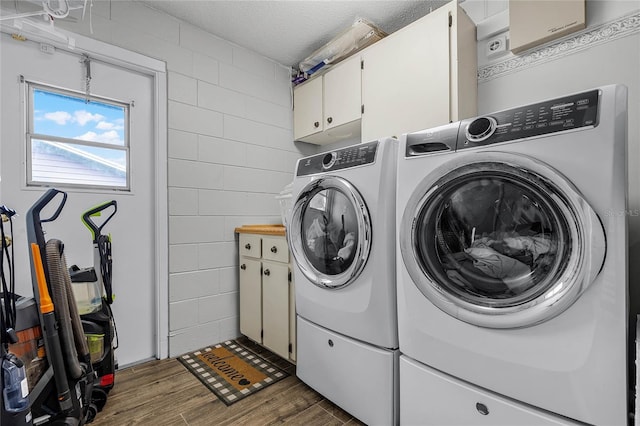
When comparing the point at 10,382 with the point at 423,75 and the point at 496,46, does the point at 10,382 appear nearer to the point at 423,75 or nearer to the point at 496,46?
the point at 423,75

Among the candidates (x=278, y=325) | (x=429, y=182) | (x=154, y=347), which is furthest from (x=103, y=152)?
(x=429, y=182)

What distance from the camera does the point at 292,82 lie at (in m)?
2.85

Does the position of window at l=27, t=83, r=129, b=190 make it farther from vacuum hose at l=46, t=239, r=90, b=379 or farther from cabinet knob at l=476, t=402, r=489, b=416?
cabinet knob at l=476, t=402, r=489, b=416

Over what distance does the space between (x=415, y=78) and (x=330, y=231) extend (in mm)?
1112

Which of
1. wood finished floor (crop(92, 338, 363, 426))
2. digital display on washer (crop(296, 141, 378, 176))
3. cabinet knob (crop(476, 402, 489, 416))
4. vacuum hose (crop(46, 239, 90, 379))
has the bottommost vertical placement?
wood finished floor (crop(92, 338, 363, 426))

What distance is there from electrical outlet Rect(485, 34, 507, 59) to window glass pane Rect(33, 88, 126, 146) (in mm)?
2394

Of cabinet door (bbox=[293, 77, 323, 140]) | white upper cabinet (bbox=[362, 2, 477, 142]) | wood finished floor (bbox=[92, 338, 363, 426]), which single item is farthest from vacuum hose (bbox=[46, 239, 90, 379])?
cabinet door (bbox=[293, 77, 323, 140])

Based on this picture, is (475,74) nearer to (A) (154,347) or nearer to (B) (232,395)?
(B) (232,395)

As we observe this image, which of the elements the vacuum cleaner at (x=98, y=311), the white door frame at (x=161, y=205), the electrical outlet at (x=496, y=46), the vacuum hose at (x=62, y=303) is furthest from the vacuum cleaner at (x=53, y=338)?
the electrical outlet at (x=496, y=46)

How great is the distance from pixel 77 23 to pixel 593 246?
8.85ft

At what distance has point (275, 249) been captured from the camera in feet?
6.61

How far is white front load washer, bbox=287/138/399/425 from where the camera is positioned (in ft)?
4.22

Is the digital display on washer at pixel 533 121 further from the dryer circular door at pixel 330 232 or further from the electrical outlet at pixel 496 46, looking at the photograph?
the electrical outlet at pixel 496 46

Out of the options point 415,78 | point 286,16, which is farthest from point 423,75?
point 286,16
